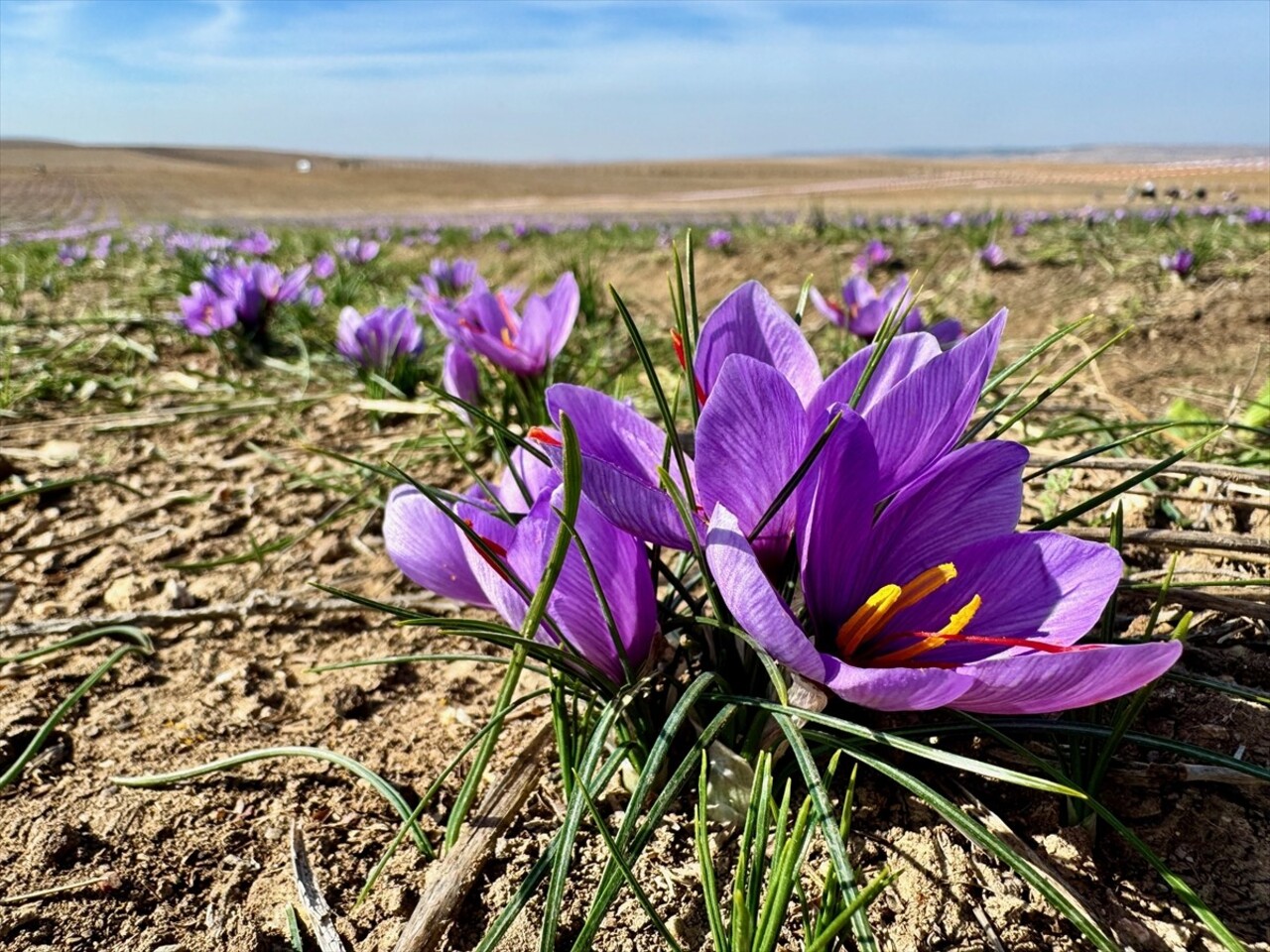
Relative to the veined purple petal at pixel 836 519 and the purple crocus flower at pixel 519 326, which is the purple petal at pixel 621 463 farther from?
the purple crocus flower at pixel 519 326

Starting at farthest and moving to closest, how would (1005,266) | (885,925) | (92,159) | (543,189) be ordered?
(543,189) → (92,159) → (1005,266) → (885,925)

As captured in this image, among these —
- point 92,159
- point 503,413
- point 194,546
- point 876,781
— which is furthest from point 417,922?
point 92,159

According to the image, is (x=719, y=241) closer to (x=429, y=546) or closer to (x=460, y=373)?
(x=460, y=373)

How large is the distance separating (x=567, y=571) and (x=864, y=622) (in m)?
0.23

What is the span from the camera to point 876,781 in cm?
82

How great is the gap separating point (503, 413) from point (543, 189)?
30.4m

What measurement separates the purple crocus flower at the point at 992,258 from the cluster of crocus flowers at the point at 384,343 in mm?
3118

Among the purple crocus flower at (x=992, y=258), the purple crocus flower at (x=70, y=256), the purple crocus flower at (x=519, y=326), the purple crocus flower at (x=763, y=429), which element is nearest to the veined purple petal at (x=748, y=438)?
the purple crocus flower at (x=763, y=429)

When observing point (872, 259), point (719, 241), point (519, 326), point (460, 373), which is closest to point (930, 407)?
point (519, 326)

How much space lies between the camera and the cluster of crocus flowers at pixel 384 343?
204 cm

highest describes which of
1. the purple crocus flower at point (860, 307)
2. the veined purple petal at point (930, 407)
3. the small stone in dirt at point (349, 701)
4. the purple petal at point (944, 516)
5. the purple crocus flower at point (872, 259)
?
the veined purple petal at point (930, 407)

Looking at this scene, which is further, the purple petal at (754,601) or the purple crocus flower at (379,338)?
the purple crocus flower at (379,338)

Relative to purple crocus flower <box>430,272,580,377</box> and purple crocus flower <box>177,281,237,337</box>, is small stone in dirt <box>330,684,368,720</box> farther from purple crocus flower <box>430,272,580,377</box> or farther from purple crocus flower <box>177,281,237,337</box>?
purple crocus flower <box>177,281,237,337</box>

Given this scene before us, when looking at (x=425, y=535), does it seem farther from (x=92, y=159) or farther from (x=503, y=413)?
(x=92, y=159)
